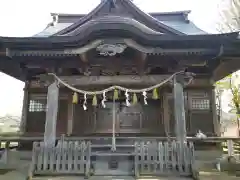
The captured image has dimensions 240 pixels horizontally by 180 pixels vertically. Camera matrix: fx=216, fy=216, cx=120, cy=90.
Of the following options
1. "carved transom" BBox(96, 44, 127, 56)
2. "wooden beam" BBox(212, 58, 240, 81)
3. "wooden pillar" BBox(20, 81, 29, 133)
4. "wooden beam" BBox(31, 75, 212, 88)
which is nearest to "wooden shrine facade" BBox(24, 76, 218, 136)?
"wooden pillar" BBox(20, 81, 29, 133)

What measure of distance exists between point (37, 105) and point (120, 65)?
4.77 meters

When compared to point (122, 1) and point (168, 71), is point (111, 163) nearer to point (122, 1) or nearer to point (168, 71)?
point (168, 71)

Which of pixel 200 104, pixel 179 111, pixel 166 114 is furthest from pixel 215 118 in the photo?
pixel 179 111

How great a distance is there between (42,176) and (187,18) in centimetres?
1209

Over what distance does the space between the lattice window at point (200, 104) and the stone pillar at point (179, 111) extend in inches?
111

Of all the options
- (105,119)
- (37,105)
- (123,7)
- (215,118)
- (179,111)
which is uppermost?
(123,7)

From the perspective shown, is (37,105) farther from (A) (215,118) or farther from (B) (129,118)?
(A) (215,118)

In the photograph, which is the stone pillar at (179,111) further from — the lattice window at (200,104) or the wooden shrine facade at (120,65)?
the lattice window at (200,104)

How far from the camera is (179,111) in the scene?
733 centimetres

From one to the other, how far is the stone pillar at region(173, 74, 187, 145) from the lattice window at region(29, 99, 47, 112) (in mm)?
6261

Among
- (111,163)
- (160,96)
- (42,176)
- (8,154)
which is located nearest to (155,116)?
(160,96)

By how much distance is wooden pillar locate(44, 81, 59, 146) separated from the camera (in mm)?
7285

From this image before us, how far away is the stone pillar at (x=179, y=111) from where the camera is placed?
23.6 ft

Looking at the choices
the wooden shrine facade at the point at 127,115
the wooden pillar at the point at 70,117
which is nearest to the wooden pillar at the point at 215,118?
the wooden shrine facade at the point at 127,115
